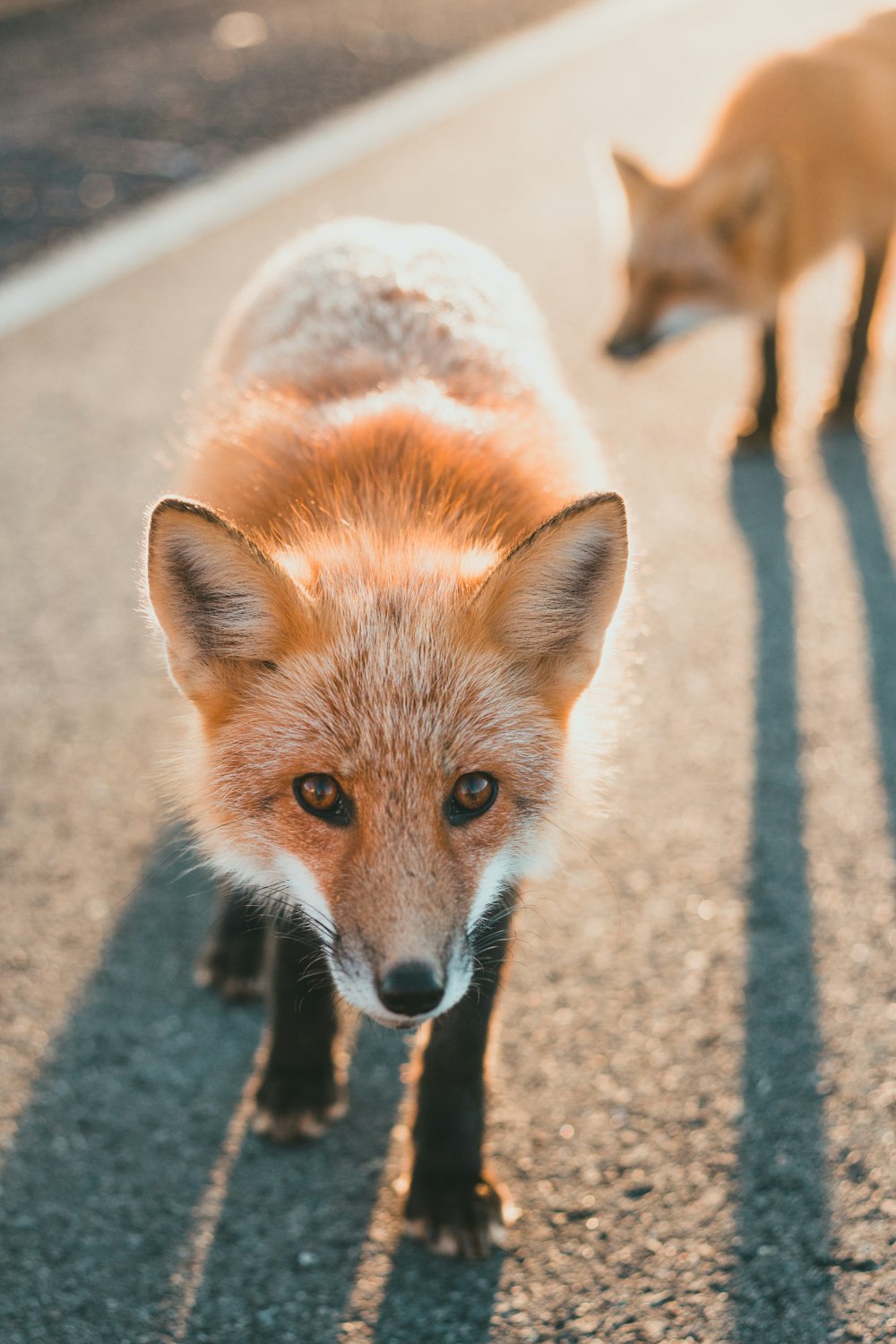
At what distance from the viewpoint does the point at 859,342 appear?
5.28 meters

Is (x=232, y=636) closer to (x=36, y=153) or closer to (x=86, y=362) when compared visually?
(x=86, y=362)

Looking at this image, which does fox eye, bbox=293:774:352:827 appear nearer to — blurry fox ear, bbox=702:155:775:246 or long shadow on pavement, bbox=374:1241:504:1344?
long shadow on pavement, bbox=374:1241:504:1344

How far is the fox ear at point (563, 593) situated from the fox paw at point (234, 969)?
1158 mm

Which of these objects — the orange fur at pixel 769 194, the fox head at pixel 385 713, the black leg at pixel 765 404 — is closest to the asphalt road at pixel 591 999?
the black leg at pixel 765 404

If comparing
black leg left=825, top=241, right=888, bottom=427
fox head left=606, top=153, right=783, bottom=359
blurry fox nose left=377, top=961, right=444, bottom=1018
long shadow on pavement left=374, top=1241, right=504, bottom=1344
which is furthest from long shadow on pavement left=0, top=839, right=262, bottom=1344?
black leg left=825, top=241, right=888, bottom=427

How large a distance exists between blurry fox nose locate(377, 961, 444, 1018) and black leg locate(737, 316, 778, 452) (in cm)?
396

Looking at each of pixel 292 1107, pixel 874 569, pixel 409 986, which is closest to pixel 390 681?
pixel 409 986

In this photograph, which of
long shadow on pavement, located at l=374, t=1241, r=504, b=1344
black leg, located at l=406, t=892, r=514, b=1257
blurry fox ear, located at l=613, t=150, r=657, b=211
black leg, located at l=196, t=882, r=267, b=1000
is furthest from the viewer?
blurry fox ear, located at l=613, t=150, r=657, b=211

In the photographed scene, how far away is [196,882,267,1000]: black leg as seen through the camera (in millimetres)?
2893

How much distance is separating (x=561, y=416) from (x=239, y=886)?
139 centimetres

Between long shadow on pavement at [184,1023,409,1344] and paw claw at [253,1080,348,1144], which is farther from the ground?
paw claw at [253,1080,348,1144]

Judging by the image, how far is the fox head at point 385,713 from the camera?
193cm

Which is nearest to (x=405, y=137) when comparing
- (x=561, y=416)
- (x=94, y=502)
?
(x=94, y=502)

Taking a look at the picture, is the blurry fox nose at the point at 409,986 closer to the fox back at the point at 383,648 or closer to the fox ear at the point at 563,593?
the fox back at the point at 383,648
